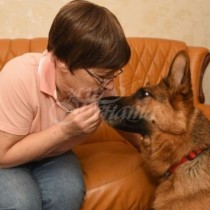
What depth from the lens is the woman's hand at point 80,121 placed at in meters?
1.07

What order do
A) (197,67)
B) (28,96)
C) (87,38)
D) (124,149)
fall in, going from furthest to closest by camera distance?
(197,67) → (124,149) → (28,96) → (87,38)

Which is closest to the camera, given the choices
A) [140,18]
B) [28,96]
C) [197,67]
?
[28,96]

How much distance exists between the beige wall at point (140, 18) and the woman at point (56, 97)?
94 centimetres

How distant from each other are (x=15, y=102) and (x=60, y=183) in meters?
0.36

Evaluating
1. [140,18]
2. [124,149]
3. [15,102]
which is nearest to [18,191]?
[15,102]

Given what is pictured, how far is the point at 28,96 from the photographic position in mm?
1157

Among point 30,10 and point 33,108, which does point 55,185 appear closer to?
point 33,108

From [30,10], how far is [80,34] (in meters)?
1.21

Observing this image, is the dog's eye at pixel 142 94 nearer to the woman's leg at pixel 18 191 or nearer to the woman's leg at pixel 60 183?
the woman's leg at pixel 60 183

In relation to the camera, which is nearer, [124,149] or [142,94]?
[142,94]

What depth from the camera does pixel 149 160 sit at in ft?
4.44

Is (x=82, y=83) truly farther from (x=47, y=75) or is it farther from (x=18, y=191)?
(x=18, y=191)

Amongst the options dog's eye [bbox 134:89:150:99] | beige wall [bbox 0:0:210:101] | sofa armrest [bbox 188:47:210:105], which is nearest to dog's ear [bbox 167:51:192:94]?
dog's eye [bbox 134:89:150:99]

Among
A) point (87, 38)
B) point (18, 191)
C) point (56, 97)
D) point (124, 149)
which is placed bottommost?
point (124, 149)
